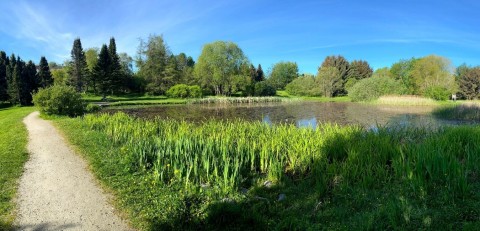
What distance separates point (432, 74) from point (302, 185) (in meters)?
56.5

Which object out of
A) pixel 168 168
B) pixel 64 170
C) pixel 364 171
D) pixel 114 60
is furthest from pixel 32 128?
pixel 114 60

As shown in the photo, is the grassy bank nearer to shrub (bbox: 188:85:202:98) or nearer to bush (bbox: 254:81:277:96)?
shrub (bbox: 188:85:202:98)

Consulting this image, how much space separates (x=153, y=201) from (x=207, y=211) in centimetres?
109

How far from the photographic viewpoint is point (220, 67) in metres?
56.8

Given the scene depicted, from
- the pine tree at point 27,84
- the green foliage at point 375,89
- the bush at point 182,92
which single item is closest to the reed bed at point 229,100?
the bush at point 182,92

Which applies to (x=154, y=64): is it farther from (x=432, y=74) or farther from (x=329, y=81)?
(x=432, y=74)

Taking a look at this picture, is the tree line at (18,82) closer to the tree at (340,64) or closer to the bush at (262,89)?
the bush at (262,89)

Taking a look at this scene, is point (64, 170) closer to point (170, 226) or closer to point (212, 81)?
point (170, 226)

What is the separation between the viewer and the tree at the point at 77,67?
49453 mm

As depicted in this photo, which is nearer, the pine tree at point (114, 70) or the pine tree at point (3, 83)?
the pine tree at point (3, 83)

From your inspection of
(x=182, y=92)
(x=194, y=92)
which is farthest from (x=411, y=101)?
(x=182, y=92)

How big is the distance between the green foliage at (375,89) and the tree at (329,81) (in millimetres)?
14816

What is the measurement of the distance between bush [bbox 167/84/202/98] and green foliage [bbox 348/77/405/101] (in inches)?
1009

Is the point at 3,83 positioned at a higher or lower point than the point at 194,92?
higher
